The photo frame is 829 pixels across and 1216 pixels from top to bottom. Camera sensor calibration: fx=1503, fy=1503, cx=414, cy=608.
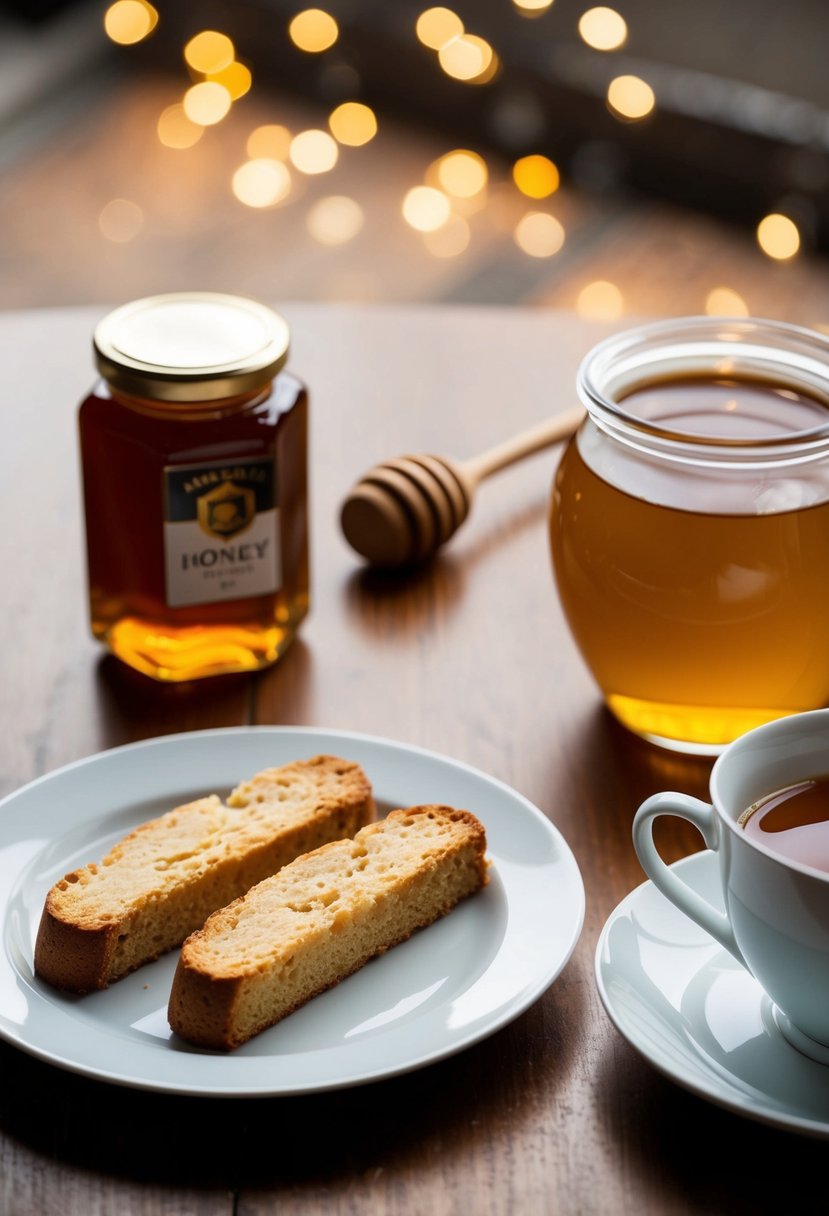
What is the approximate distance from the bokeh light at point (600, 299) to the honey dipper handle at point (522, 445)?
1766 millimetres

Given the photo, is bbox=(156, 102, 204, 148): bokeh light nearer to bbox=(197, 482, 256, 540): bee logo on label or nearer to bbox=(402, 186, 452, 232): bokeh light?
bbox=(402, 186, 452, 232): bokeh light

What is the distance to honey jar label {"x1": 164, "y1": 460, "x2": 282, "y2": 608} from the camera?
42.1 inches

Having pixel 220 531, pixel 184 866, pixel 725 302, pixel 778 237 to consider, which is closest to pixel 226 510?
pixel 220 531

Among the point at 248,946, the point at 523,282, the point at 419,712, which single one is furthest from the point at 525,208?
the point at 248,946

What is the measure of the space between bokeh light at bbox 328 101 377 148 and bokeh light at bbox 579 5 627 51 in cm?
64

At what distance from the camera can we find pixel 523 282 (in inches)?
130

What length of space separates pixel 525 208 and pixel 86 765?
9.24ft

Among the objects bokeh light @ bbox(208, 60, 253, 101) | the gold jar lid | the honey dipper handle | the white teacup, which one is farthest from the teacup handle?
bokeh light @ bbox(208, 60, 253, 101)

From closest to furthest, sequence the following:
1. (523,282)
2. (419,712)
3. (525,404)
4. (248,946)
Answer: (248,946)
(419,712)
(525,404)
(523,282)

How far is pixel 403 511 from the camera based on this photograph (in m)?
1.26

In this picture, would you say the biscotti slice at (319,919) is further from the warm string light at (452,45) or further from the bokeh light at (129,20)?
the bokeh light at (129,20)

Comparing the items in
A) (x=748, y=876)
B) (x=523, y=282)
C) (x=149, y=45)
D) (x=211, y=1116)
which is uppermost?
(x=748, y=876)

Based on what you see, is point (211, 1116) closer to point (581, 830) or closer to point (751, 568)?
point (581, 830)

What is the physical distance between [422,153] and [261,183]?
409mm
